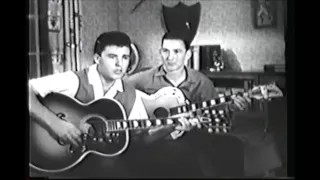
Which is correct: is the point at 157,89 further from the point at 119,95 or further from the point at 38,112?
the point at 38,112

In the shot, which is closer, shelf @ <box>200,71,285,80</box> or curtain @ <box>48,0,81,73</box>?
shelf @ <box>200,71,285,80</box>

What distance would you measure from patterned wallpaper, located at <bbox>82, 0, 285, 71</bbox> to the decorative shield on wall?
2 centimetres

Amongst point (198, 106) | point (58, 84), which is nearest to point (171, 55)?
point (198, 106)

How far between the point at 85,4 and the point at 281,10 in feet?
3.46

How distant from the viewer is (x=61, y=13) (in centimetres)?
250

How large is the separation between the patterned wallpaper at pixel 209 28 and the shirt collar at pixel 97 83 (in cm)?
9

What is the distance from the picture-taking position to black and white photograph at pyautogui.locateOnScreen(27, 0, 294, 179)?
2.35 metres

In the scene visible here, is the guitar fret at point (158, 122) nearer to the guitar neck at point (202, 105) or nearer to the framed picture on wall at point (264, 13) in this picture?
the guitar neck at point (202, 105)

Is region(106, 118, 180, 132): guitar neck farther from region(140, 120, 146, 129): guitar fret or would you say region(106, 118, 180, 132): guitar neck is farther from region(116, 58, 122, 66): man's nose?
region(116, 58, 122, 66): man's nose

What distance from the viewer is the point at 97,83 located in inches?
96.7

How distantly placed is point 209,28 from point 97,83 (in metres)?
0.67

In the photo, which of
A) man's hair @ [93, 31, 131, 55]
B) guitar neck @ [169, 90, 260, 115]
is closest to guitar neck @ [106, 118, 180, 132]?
guitar neck @ [169, 90, 260, 115]
